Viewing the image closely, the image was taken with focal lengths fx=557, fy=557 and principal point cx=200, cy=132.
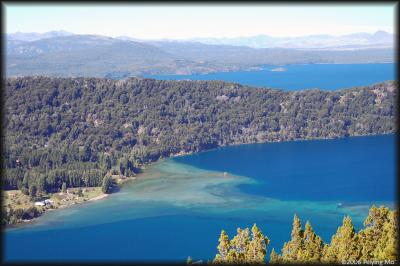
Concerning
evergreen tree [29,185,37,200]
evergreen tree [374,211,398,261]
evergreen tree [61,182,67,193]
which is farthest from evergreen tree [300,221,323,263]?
evergreen tree [61,182,67,193]

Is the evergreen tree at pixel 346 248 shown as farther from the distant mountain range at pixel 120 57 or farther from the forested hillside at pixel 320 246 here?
the distant mountain range at pixel 120 57

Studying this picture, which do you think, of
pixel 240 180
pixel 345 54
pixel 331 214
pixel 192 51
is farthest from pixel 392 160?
pixel 192 51

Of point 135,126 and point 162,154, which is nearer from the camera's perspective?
point 162,154

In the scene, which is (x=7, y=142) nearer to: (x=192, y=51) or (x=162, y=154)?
(x=162, y=154)

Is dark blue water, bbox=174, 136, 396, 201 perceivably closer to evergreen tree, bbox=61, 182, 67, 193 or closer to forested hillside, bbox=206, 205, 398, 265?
evergreen tree, bbox=61, 182, 67, 193

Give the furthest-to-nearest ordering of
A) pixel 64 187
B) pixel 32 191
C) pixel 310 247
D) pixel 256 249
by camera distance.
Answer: pixel 64 187, pixel 32 191, pixel 310 247, pixel 256 249

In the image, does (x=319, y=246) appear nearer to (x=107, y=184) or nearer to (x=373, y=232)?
(x=373, y=232)

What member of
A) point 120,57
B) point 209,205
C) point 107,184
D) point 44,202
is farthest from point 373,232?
point 120,57
